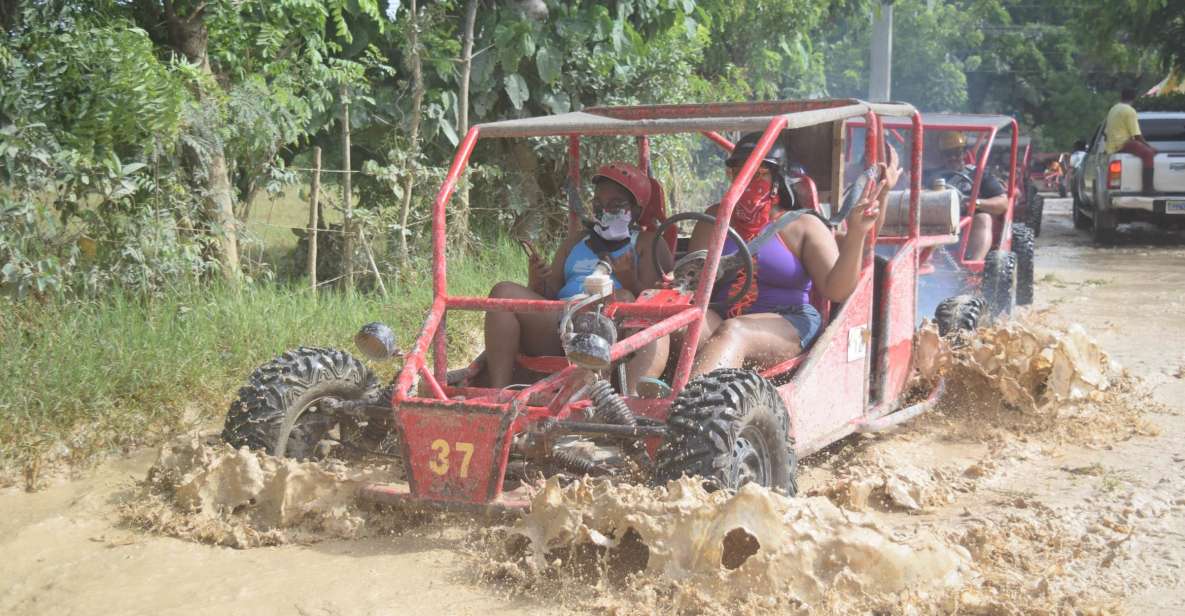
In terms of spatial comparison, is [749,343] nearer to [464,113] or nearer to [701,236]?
[701,236]

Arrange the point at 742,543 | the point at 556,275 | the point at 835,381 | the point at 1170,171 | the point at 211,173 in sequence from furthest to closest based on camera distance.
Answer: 1. the point at 1170,171
2. the point at 211,173
3. the point at 556,275
4. the point at 835,381
5. the point at 742,543

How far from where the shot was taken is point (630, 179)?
5.48 meters

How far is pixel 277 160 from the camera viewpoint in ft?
26.3

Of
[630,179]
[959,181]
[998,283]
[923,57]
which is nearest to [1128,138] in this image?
[959,181]

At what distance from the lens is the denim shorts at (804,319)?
5.26 metres

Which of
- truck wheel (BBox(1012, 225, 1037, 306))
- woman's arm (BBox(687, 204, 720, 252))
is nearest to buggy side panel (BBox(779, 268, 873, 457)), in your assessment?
woman's arm (BBox(687, 204, 720, 252))

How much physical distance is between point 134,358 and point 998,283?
569cm

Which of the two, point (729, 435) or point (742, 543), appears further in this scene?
point (729, 435)

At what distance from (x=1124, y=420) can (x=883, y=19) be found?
1594cm

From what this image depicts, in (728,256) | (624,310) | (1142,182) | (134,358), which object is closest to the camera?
(624,310)

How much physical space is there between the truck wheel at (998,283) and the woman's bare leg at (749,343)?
4.00 m

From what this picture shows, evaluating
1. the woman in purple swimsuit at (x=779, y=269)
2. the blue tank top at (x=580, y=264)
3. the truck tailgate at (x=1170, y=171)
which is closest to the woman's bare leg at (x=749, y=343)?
the woman in purple swimsuit at (x=779, y=269)

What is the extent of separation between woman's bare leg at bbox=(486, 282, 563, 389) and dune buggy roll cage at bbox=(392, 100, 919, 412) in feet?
0.96

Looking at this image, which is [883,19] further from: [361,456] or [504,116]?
[361,456]
